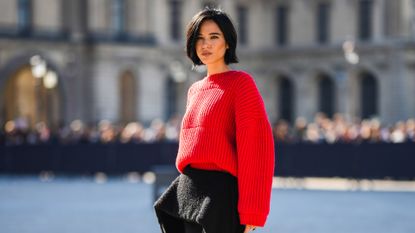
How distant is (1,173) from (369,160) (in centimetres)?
1213

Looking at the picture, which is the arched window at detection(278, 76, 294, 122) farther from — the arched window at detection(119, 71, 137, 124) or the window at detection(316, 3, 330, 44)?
the arched window at detection(119, 71, 137, 124)

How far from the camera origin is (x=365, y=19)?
54875mm

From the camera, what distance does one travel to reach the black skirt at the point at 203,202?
5422mm

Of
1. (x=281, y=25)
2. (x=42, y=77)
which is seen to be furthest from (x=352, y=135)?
(x=281, y=25)

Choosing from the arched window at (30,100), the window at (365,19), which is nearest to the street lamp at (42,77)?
the arched window at (30,100)

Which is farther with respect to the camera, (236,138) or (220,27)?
(220,27)

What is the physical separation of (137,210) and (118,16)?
108 feet

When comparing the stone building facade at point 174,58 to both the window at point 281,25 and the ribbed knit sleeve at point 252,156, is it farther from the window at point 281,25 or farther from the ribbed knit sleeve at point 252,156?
the ribbed knit sleeve at point 252,156

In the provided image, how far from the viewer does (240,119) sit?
18.0ft

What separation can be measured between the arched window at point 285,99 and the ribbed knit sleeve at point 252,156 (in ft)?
174

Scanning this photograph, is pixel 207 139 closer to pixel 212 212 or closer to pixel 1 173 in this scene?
pixel 212 212

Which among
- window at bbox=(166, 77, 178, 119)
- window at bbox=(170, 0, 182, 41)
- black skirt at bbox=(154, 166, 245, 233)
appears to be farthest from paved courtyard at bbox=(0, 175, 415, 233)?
window at bbox=(170, 0, 182, 41)

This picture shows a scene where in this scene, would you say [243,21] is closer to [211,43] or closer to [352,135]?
[352,135]

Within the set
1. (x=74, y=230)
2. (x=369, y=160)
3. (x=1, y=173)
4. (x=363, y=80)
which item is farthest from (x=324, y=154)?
(x=363, y=80)
